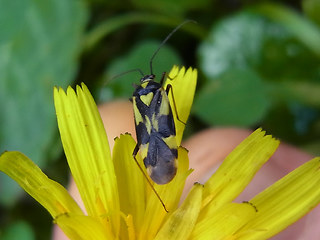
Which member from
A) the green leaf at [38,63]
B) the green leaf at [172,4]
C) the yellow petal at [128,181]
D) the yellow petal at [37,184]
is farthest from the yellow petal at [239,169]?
the green leaf at [172,4]

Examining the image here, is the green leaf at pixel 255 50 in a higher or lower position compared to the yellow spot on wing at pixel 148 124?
higher

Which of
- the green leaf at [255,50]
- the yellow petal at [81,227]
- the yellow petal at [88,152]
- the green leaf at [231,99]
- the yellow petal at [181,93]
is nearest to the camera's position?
the yellow petal at [81,227]

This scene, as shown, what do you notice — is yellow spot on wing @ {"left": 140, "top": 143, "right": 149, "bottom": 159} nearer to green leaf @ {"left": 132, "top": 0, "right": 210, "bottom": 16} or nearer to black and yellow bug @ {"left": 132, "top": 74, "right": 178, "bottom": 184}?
black and yellow bug @ {"left": 132, "top": 74, "right": 178, "bottom": 184}

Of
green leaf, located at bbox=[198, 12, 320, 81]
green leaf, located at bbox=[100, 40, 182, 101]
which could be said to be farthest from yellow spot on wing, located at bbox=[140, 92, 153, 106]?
green leaf, located at bbox=[198, 12, 320, 81]

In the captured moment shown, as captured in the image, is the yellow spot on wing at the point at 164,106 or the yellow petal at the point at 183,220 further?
the yellow spot on wing at the point at 164,106

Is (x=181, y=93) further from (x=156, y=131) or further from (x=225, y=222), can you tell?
(x=225, y=222)

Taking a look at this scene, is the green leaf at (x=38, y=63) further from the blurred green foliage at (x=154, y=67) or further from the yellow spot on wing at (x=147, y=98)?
the yellow spot on wing at (x=147, y=98)
